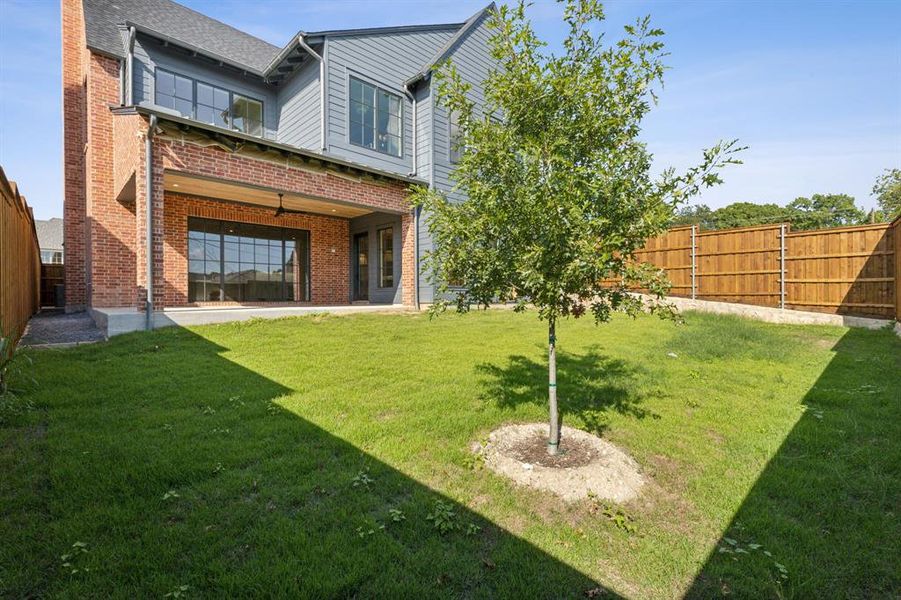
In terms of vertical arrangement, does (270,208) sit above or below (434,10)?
below

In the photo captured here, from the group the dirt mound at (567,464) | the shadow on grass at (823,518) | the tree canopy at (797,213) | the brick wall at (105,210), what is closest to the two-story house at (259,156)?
the brick wall at (105,210)

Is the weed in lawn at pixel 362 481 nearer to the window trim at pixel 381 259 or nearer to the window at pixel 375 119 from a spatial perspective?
the window trim at pixel 381 259

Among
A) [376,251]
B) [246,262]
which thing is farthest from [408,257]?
[246,262]

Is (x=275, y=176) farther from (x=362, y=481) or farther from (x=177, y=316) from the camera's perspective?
(x=362, y=481)

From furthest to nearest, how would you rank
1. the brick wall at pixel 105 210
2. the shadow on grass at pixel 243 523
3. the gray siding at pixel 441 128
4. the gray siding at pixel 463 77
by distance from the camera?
the gray siding at pixel 463 77 → the gray siding at pixel 441 128 → the brick wall at pixel 105 210 → the shadow on grass at pixel 243 523

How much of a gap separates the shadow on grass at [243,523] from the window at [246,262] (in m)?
8.29

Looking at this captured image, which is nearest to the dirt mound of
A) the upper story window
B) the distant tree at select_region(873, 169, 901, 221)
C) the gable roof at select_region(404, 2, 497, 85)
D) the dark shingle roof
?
the upper story window

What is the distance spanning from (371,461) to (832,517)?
10.2ft

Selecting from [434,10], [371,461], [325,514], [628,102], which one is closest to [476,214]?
[628,102]

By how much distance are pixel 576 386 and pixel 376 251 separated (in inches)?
364

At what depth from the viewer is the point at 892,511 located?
2754 millimetres

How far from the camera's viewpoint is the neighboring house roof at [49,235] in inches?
1351

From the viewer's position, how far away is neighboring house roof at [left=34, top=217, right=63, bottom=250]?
3431 centimetres

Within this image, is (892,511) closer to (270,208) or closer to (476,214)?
(476,214)
